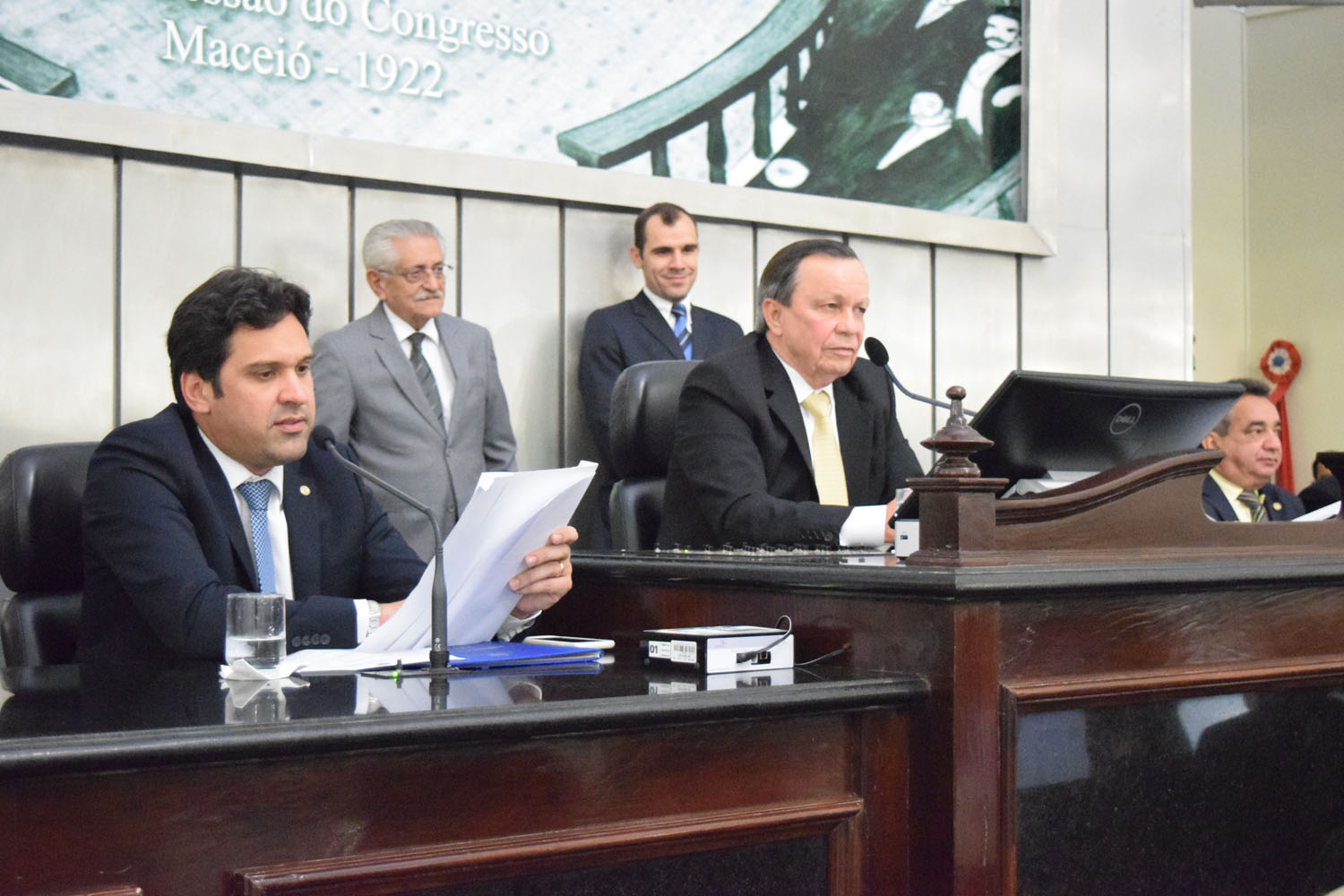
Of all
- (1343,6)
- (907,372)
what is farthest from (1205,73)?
(907,372)

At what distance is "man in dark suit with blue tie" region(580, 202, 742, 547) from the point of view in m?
3.69

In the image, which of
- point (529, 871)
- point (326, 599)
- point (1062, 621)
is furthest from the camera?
point (326, 599)

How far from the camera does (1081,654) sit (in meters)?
1.38

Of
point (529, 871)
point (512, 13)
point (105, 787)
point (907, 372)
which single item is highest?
point (512, 13)

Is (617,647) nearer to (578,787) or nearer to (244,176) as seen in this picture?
(578,787)

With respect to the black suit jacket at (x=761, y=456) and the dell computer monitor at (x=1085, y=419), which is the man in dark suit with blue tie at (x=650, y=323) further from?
the dell computer monitor at (x=1085, y=419)

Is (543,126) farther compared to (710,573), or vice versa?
(543,126)

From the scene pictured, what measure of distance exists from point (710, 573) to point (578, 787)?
45 centimetres

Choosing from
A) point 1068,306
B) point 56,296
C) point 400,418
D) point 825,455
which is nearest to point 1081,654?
point 825,455

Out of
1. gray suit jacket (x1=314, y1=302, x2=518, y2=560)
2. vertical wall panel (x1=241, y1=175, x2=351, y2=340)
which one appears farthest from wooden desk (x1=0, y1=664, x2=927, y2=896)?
vertical wall panel (x1=241, y1=175, x2=351, y2=340)

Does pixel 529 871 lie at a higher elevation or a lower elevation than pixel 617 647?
lower

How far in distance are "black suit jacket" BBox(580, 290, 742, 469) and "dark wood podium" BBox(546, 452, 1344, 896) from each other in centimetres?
208

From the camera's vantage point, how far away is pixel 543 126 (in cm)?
367

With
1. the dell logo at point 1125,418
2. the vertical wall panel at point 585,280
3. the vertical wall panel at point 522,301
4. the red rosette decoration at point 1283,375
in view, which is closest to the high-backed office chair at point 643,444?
the dell logo at point 1125,418
